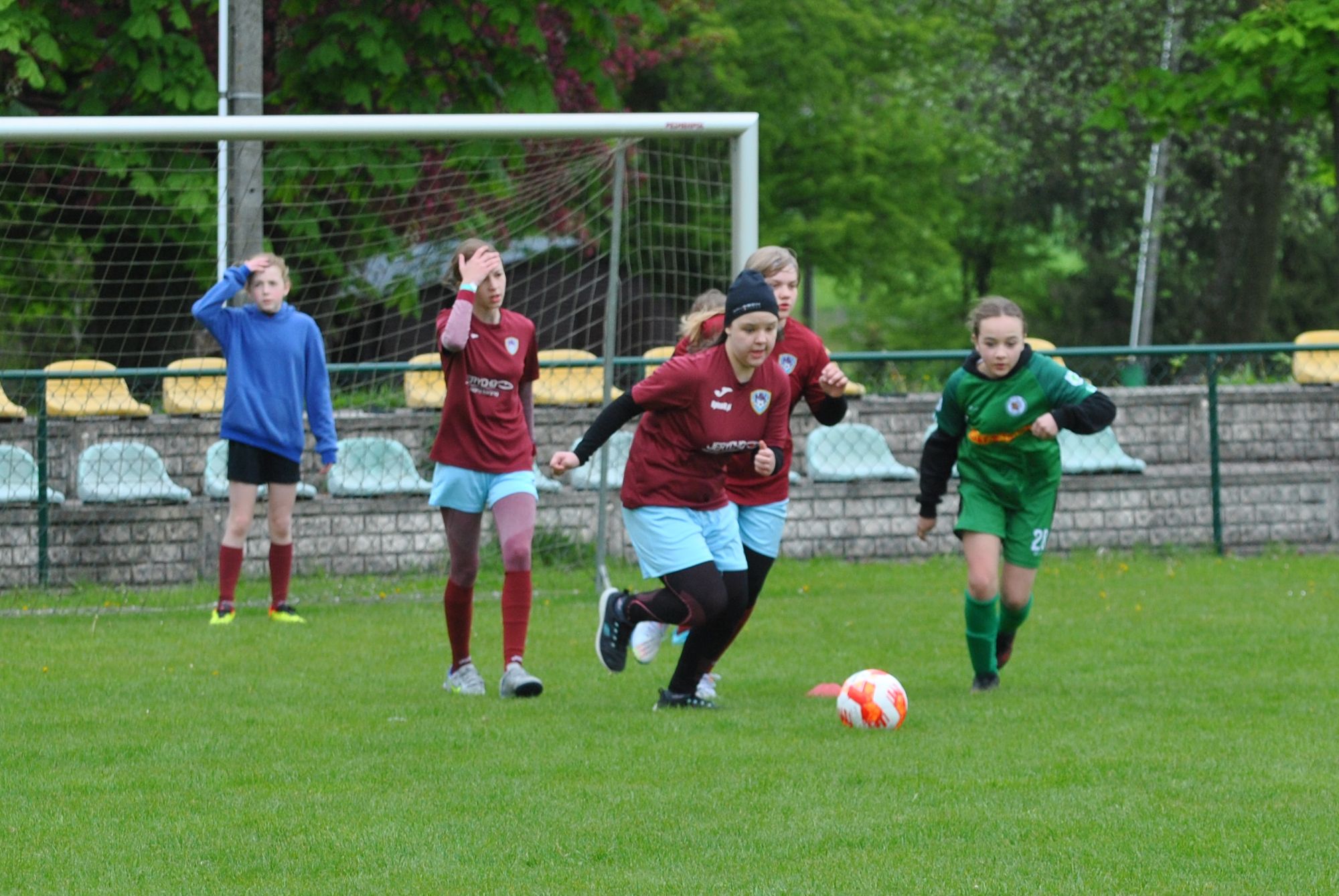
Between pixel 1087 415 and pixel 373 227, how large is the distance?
6.29 m

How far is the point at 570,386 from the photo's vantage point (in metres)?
13.2

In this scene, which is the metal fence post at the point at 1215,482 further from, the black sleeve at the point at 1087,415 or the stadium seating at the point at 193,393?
the stadium seating at the point at 193,393

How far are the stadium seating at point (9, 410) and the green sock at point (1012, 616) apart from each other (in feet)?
22.6

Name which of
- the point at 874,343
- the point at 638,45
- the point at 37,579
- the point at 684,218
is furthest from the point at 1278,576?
the point at 874,343

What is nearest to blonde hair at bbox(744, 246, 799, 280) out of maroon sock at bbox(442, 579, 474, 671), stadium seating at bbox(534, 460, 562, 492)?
maroon sock at bbox(442, 579, 474, 671)

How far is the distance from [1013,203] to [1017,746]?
106 feet

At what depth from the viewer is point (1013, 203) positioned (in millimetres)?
37531

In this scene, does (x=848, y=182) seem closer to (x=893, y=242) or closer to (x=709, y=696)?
(x=893, y=242)

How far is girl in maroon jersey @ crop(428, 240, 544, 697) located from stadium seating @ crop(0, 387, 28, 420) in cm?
513

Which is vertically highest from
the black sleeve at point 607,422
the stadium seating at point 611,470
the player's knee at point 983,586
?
the black sleeve at point 607,422

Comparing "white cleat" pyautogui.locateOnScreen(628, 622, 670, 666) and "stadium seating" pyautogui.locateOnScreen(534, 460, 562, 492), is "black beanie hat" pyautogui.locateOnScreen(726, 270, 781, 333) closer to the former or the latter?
"white cleat" pyautogui.locateOnScreen(628, 622, 670, 666)

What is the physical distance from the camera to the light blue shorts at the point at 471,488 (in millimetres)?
7582

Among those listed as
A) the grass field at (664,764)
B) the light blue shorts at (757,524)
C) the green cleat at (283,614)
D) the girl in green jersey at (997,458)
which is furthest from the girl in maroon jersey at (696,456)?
the green cleat at (283,614)

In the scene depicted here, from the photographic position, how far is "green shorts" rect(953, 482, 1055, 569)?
7.69 meters
